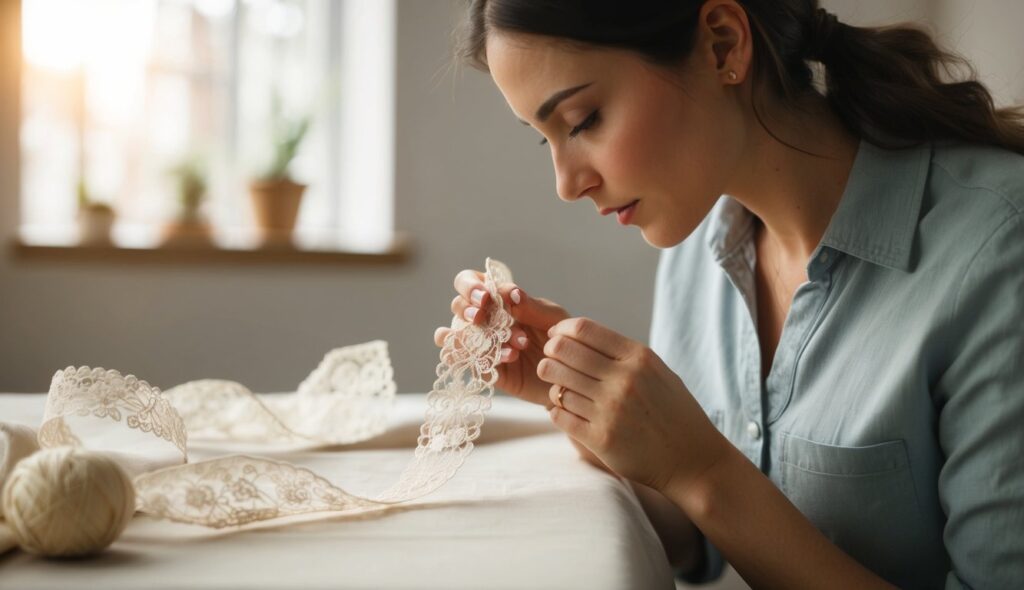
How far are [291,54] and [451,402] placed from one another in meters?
2.50

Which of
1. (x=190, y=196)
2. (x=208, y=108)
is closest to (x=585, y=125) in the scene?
(x=190, y=196)

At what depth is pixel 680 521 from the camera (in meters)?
1.43

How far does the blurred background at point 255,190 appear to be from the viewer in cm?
288

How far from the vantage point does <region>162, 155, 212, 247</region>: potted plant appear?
3086mm

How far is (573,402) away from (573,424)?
23 millimetres

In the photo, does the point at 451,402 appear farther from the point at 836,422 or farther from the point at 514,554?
the point at 836,422

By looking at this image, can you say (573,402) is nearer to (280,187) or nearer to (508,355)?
(508,355)

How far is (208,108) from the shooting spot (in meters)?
3.33

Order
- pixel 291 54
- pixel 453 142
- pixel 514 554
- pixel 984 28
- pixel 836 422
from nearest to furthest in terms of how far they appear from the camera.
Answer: pixel 514 554 → pixel 836 422 → pixel 984 28 → pixel 453 142 → pixel 291 54

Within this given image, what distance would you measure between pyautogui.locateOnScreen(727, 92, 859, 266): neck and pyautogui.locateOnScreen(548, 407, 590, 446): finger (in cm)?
44

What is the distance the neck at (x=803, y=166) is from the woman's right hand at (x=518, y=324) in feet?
1.02

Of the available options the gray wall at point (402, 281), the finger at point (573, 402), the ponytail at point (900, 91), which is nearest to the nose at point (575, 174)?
the finger at point (573, 402)

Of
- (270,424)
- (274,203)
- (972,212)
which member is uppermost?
(972,212)

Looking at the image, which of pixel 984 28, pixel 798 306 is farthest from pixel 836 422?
pixel 984 28
